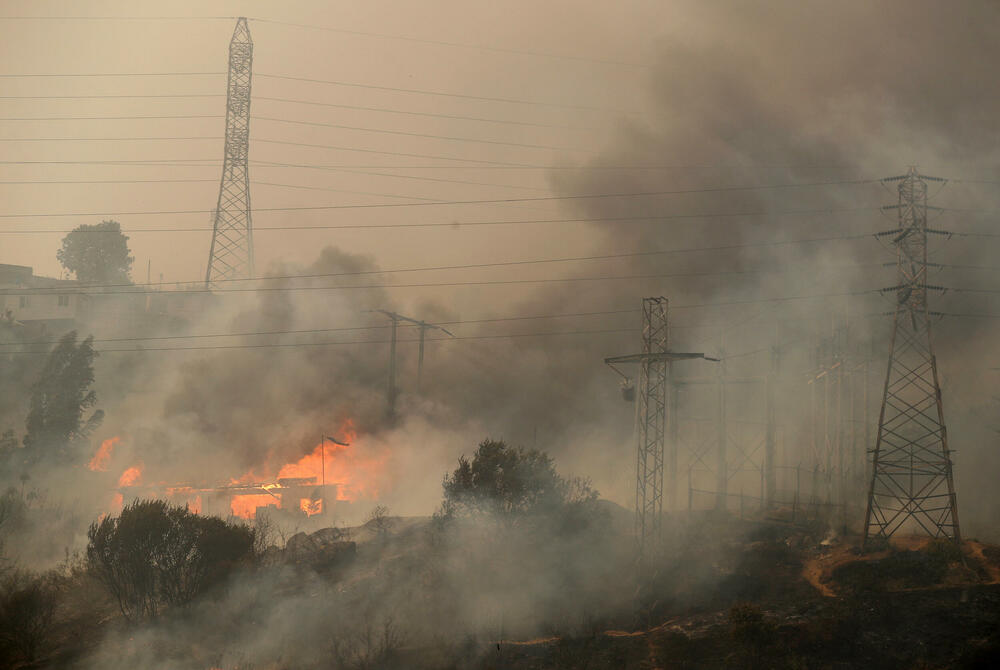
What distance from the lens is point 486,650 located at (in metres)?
34.4

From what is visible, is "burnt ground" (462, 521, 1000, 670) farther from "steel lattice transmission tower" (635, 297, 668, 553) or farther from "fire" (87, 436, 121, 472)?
"fire" (87, 436, 121, 472)

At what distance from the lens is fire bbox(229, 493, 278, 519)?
57875 mm

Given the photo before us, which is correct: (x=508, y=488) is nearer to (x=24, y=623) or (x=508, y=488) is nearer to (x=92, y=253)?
(x=24, y=623)

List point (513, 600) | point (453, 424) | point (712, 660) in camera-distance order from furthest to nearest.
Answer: point (453, 424) < point (513, 600) < point (712, 660)

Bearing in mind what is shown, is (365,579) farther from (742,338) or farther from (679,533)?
(742,338)

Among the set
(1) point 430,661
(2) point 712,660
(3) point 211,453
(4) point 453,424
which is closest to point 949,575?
(2) point 712,660

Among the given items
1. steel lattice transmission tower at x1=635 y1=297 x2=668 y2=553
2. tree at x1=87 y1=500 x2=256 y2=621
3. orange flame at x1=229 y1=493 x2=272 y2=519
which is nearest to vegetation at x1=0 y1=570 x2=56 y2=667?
tree at x1=87 y1=500 x2=256 y2=621

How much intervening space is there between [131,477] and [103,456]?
4.85m

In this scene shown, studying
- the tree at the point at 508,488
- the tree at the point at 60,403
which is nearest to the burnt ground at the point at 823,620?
the tree at the point at 508,488

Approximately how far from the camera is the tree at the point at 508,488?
148 feet

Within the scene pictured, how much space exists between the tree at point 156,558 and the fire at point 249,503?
16389 mm

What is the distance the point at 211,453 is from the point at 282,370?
11.1m

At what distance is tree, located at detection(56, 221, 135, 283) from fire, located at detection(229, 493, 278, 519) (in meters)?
47.3

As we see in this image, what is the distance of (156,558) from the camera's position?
131 feet
